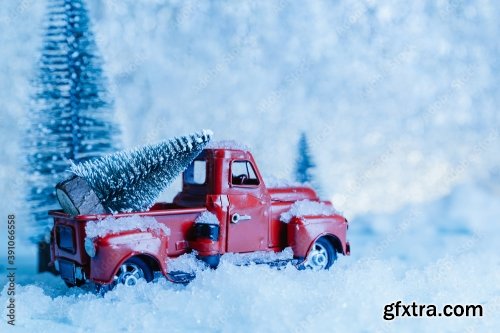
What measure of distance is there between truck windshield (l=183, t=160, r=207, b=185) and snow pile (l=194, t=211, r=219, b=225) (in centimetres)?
47

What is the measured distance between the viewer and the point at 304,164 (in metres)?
9.20

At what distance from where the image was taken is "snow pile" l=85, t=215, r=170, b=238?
5.54m

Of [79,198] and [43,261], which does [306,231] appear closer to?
[79,198]

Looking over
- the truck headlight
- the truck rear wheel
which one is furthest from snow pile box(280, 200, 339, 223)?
the truck headlight

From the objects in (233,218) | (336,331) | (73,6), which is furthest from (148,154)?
(73,6)

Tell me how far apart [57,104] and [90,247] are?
8.96 feet

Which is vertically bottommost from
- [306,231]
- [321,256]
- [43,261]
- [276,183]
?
[43,261]

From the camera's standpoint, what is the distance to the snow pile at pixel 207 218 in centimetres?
611

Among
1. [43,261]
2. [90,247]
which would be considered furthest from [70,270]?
[43,261]

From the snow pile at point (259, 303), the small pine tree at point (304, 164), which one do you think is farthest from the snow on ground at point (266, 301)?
the small pine tree at point (304, 164)

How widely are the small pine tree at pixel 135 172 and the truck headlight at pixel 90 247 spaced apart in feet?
1.39

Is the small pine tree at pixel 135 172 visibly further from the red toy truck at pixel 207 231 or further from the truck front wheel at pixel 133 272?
the truck front wheel at pixel 133 272

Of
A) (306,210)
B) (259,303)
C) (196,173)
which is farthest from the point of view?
(306,210)

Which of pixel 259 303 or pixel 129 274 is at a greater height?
pixel 129 274
